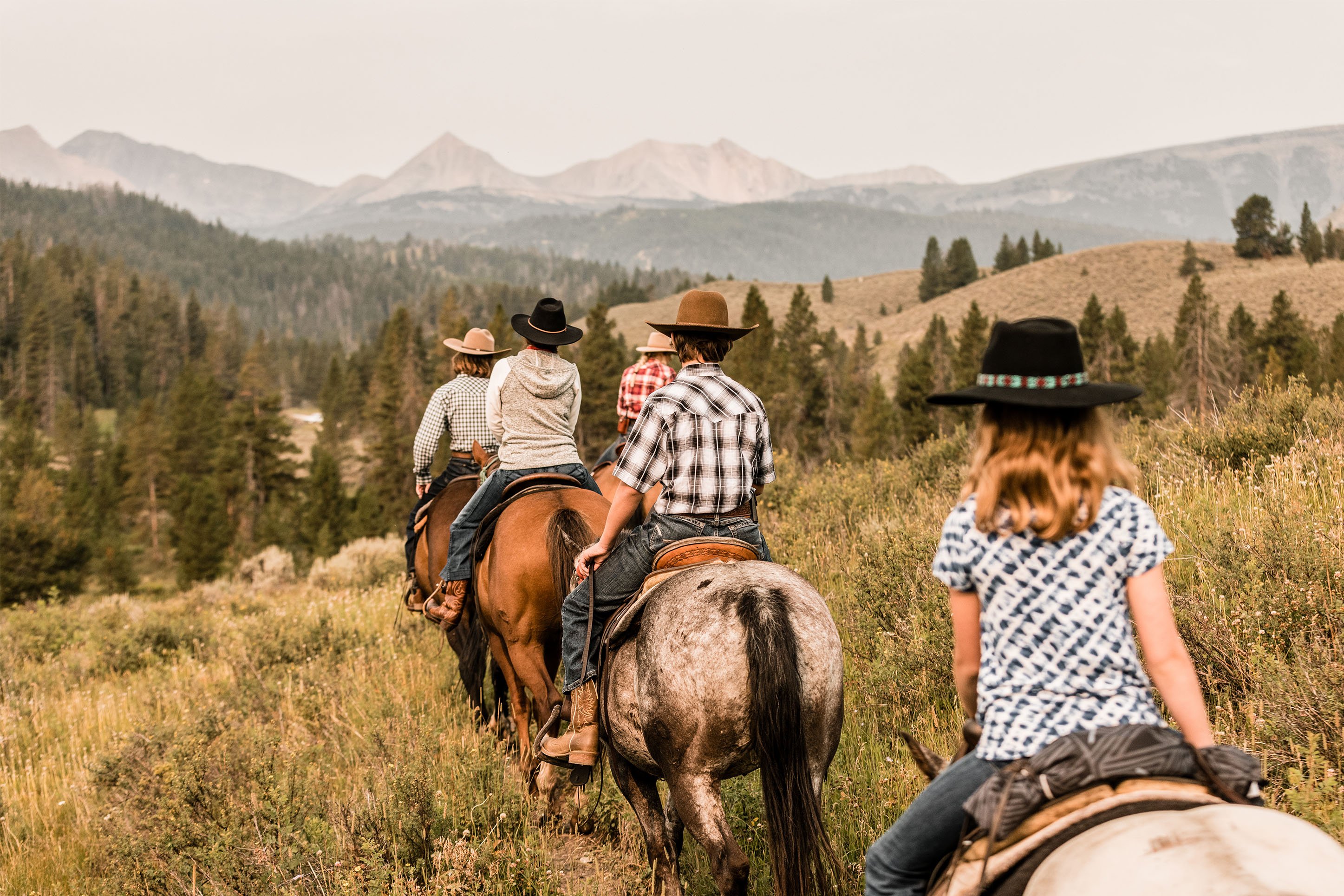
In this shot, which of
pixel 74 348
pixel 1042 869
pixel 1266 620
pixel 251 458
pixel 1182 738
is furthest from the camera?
pixel 74 348

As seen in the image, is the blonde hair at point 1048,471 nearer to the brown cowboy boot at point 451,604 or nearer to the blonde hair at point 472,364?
the brown cowboy boot at point 451,604

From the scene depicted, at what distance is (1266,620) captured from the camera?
14.9 feet

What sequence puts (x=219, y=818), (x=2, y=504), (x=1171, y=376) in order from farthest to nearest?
(x=2, y=504) < (x=1171, y=376) < (x=219, y=818)

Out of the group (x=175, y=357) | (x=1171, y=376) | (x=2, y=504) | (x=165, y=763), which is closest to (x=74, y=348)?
(x=175, y=357)

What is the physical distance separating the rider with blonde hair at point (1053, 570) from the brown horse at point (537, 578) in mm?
3619

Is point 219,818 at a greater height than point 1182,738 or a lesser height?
lesser

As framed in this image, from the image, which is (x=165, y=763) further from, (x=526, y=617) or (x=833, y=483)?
(x=833, y=483)

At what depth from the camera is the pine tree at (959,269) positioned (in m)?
145

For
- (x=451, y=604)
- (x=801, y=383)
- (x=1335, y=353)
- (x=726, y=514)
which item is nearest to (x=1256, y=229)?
(x=1335, y=353)

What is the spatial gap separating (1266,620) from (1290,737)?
0.99 meters

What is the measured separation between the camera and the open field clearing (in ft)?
14.5

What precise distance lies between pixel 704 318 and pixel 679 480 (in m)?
0.88

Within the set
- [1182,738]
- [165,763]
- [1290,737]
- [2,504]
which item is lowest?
[2,504]

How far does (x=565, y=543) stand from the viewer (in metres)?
5.64
